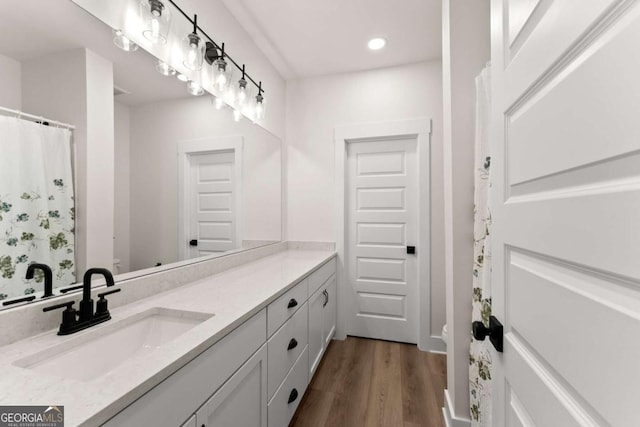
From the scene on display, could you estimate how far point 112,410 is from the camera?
1.79 feet

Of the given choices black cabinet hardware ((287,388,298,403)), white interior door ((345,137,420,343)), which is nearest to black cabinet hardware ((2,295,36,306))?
black cabinet hardware ((287,388,298,403))

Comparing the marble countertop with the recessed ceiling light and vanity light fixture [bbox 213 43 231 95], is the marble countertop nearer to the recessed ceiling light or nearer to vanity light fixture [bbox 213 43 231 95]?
vanity light fixture [bbox 213 43 231 95]

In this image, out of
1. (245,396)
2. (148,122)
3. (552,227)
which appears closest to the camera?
(552,227)

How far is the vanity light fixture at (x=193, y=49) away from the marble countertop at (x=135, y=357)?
123 cm

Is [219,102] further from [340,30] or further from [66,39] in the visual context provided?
[340,30]

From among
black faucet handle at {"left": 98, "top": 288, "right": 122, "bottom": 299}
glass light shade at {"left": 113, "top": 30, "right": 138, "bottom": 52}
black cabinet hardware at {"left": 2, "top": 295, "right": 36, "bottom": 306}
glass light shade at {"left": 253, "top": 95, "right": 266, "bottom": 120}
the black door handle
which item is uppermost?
glass light shade at {"left": 253, "top": 95, "right": 266, "bottom": 120}

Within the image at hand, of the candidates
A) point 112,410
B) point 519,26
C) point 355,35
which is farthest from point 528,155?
point 355,35

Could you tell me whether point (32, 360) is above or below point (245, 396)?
above

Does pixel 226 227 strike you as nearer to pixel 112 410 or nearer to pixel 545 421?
pixel 112 410

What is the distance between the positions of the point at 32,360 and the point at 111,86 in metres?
1.05

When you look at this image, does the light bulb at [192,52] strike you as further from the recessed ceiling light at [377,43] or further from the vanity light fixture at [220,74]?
the recessed ceiling light at [377,43]

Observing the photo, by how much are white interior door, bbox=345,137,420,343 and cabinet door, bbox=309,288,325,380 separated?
0.65 metres

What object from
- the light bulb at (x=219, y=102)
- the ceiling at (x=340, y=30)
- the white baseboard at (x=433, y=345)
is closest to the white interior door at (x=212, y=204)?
the light bulb at (x=219, y=102)

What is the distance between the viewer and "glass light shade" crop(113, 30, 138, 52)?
112 centimetres
